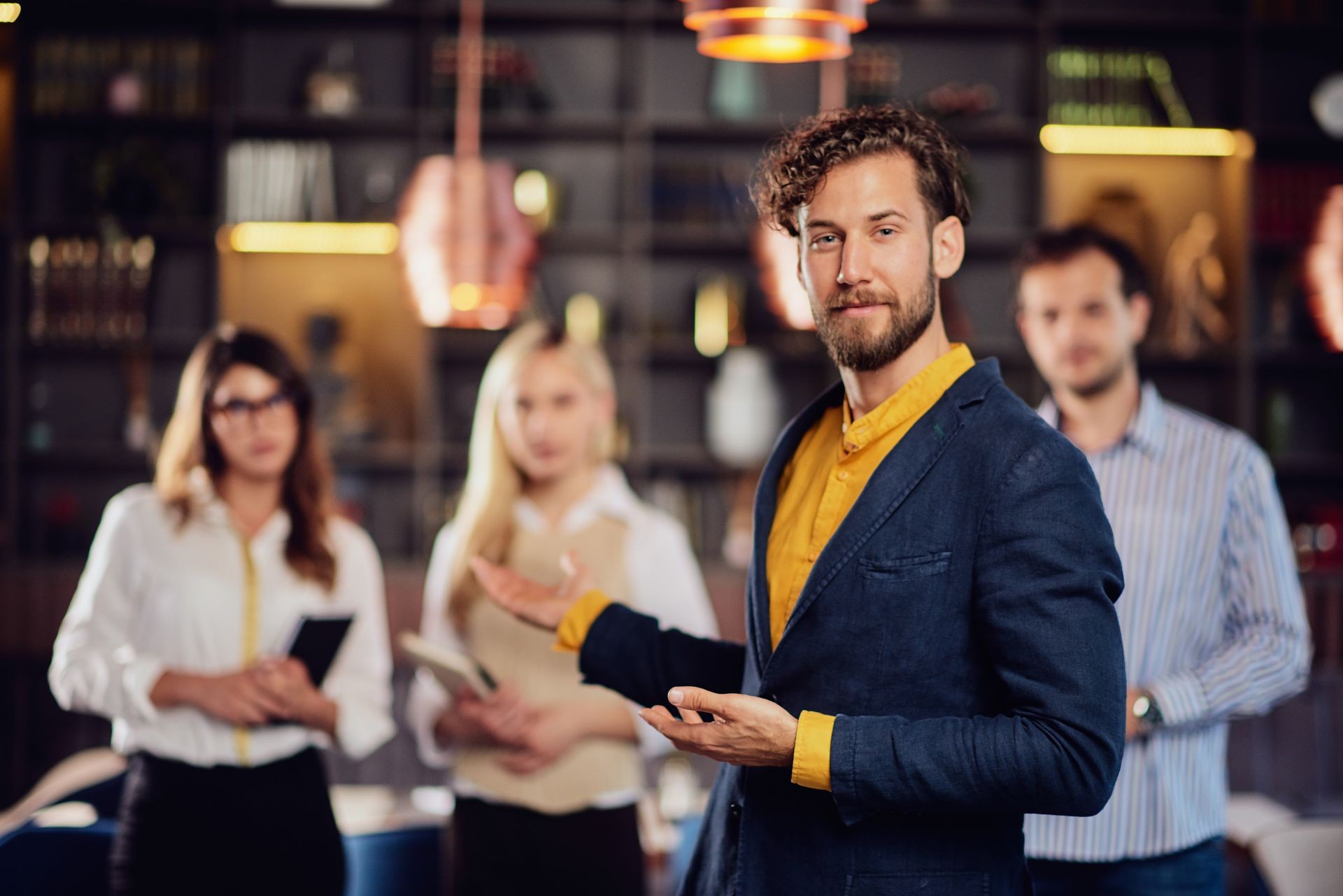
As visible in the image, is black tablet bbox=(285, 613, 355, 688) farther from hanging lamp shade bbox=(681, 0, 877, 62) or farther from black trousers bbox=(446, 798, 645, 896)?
hanging lamp shade bbox=(681, 0, 877, 62)

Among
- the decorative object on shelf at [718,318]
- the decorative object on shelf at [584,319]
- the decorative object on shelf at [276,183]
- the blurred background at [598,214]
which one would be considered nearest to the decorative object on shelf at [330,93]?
the blurred background at [598,214]

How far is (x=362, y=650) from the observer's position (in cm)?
260

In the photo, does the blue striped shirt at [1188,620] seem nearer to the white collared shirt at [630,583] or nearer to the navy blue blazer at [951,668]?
the navy blue blazer at [951,668]

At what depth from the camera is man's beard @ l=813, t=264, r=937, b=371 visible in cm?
144

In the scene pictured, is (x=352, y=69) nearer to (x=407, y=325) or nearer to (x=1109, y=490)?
(x=407, y=325)

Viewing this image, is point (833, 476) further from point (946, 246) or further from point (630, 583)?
point (630, 583)

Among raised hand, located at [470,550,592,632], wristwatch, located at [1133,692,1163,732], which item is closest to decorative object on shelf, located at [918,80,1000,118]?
wristwatch, located at [1133,692,1163,732]

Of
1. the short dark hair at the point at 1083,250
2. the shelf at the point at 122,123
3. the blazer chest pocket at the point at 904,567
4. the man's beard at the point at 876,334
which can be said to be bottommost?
the blazer chest pocket at the point at 904,567

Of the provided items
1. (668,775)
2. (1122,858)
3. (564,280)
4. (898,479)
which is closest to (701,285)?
(564,280)

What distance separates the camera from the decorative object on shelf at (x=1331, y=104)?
16.9 feet

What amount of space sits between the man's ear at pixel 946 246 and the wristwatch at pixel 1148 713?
81 centimetres

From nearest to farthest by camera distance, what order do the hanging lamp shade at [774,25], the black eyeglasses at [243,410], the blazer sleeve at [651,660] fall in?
the blazer sleeve at [651,660] < the hanging lamp shade at [774,25] < the black eyeglasses at [243,410]

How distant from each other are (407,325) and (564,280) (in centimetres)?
66

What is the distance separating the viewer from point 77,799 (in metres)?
2.65
